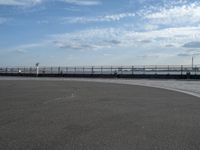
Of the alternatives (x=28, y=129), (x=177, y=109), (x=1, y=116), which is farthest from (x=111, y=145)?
(x=177, y=109)

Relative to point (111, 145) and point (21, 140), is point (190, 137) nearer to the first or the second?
point (111, 145)

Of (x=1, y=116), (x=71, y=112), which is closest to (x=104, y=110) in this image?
(x=71, y=112)

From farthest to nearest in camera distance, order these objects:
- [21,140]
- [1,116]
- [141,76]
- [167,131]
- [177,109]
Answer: [141,76], [177,109], [1,116], [167,131], [21,140]

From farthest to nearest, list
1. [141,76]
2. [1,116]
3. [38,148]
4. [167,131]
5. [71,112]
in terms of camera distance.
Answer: [141,76]
[71,112]
[1,116]
[167,131]
[38,148]

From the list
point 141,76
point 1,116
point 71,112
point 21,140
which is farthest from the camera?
point 141,76

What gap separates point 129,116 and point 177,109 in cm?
269

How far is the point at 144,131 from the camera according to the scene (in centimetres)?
881

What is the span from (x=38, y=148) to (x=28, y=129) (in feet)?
6.69

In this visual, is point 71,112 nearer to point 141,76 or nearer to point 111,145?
Result: point 111,145

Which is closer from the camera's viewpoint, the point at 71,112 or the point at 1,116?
the point at 1,116

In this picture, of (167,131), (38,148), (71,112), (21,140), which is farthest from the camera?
(71,112)

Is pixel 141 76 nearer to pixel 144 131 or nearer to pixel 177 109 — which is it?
pixel 177 109

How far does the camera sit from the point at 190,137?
319 inches

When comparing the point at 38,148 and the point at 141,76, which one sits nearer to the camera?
the point at 38,148
